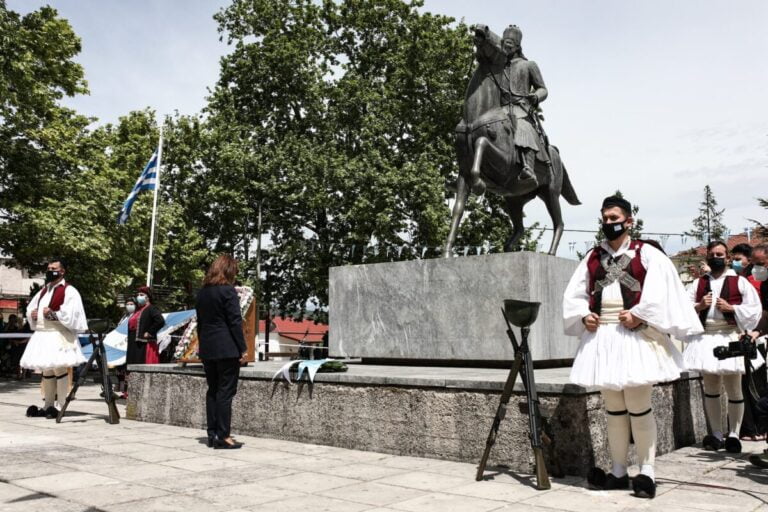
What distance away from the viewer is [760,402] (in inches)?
A: 226

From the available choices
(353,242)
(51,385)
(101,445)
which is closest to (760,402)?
(101,445)

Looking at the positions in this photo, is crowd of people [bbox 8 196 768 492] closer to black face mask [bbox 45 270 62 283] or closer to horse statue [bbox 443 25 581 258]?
black face mask [bbox 45 270 62 283]

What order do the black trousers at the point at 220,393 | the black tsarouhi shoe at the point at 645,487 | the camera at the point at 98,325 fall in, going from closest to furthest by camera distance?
the black tsarouhi shoe at the point at 645,487
the black trousers at the point at 220,393
the camera at the point at 98,325

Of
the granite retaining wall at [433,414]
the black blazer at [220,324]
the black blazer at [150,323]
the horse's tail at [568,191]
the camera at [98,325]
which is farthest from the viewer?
the black blazer at [150,323]

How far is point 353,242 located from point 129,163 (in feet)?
33.9

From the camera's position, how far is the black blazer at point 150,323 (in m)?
12.4

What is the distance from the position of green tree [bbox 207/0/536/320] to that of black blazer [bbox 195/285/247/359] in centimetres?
2030

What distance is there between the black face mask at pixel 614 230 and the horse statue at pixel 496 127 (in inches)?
145

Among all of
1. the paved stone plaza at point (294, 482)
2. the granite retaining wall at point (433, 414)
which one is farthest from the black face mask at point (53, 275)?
the paved stone plaza at point (294, 482)

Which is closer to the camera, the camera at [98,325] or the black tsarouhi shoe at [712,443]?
the black tsarouhi shoe at [712,443]

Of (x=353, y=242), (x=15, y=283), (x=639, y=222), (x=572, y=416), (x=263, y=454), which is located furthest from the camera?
(x=15, y=283)

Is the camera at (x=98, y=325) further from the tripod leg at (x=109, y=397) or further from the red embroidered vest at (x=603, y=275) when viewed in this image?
the red embroidered vest at (x=603, y=275)

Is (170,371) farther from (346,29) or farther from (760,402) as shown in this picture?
(346,29)

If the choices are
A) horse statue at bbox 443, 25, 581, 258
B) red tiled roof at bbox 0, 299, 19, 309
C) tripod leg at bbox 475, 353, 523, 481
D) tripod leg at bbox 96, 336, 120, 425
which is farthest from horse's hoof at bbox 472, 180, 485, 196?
red tiled roof at bbox 0, 299, 19, 309
